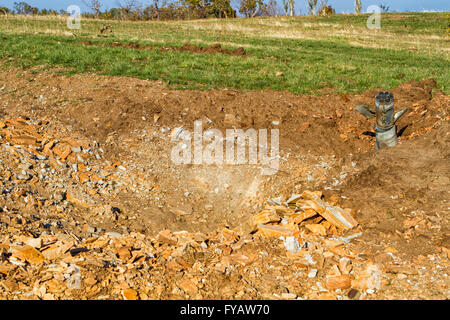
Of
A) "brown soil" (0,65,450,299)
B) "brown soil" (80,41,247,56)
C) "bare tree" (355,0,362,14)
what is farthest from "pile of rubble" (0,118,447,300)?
"bare tree" (355,0,362,14)

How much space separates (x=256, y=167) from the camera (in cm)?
597

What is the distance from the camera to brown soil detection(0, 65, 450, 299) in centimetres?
436

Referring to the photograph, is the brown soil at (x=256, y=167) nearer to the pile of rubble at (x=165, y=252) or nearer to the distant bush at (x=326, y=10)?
the pile of rubble at (x=165, y=252)

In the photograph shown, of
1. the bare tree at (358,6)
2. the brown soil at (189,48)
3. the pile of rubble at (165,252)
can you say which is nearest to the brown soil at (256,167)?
Answer: the pile of rubble at (165,252)

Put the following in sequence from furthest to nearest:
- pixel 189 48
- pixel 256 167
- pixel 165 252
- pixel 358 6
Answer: pixel 358 6
pixel 189 48
pixel 256 167
pixel 165 252

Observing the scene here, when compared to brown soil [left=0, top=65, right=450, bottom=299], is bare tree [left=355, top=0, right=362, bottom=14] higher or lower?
higher

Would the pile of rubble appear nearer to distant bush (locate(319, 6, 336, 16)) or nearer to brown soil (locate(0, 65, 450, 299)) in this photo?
brown soil (locate(0, 65, 450, 299))

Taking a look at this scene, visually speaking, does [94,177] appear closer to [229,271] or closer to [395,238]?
[229,271]

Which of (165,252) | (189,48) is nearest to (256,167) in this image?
(165,252)

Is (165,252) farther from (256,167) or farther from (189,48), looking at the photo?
(189,48)

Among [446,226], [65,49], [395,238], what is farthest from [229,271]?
[65,49]

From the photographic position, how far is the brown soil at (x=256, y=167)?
4363 mm

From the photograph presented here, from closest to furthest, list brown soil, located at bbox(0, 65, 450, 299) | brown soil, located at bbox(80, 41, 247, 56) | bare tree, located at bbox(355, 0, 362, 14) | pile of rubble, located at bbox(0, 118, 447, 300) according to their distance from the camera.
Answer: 1. pile of rubble, located at bbox(0, 118, 447, 300)
2. brown soil, located at bbox(0, 65, 450, 299)
3. brown soil, located at bbox(80, 41, 247, 56)
4. bare tree, located at bbox(355, 0, 362, 14)

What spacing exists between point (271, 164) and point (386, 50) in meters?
14.8
